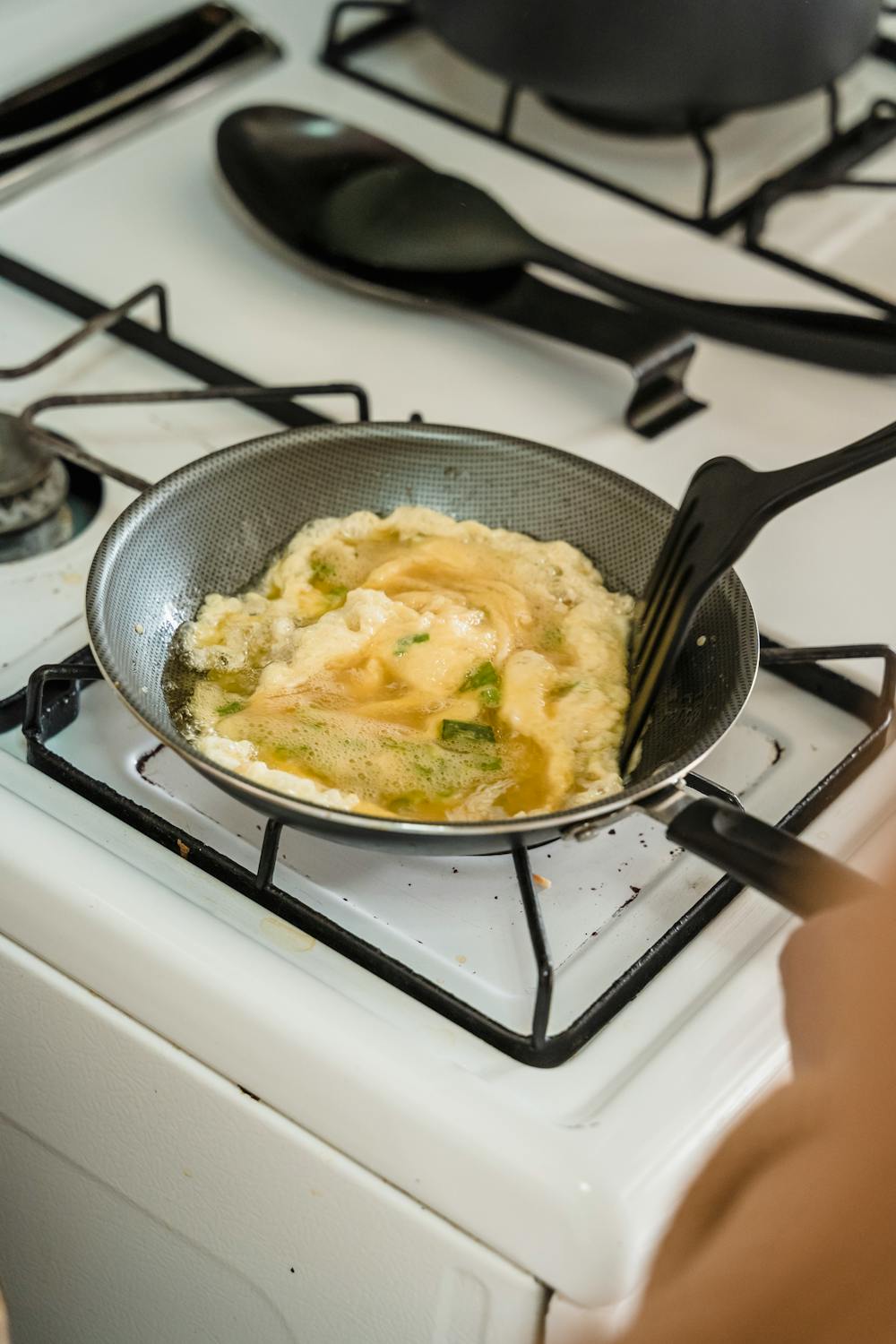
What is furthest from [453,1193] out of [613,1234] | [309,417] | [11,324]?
[11,324]

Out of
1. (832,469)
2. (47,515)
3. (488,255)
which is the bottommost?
(47,515)

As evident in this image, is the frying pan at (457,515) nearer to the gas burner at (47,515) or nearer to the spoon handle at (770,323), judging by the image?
the gas burner at (47,515)

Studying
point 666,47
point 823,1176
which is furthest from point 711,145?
point 823,1176

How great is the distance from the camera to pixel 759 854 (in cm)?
55

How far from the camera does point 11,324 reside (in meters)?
0.98

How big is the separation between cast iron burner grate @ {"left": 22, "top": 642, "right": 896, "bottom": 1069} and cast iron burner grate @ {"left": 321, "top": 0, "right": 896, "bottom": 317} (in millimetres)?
418

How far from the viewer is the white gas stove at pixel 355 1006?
1.88ft

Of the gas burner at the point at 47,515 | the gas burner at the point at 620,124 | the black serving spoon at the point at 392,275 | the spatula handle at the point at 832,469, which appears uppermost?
the spatula handle at the point at 832,469

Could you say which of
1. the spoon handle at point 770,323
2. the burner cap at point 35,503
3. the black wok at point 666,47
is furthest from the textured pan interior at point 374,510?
the black wok at point 666,47

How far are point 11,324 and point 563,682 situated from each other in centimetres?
51

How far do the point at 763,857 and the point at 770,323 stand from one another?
54 cm

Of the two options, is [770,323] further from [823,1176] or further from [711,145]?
[823,1176]

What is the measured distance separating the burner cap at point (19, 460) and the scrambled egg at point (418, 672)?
0.15 m

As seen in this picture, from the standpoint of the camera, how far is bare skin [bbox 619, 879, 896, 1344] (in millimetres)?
351
